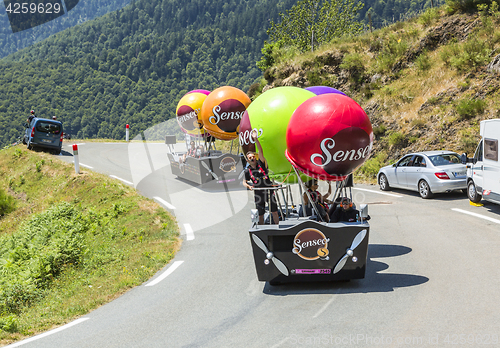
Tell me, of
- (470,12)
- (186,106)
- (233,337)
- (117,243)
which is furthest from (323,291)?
(470,12)

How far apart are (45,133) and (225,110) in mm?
13453

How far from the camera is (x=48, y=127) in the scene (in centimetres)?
2491

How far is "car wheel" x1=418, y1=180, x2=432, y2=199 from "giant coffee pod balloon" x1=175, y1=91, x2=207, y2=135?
930 cm

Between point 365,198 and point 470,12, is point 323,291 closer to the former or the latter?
point 365,198

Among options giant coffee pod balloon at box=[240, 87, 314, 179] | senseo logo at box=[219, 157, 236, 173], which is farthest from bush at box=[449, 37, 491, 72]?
giant coffee pod balloon at box=[240, 87, 314, 179]

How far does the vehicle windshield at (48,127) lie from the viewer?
2475cm

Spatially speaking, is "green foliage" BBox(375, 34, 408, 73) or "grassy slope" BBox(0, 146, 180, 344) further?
"green foliage" BBox(375, 34, 408, 73)

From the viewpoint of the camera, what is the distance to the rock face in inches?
736

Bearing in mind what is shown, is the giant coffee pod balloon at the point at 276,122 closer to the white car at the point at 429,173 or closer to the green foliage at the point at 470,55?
the white car at the point at 429,173

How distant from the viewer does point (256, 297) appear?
7051mm

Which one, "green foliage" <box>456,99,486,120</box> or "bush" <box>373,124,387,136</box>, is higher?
"green foliage" <box>456,99,486,120</box>

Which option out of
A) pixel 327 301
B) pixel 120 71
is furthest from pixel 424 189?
pixel 120 71

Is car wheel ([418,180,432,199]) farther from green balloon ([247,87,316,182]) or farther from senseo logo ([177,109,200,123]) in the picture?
senseo logo ([177,109,200,123])

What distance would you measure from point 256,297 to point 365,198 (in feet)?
29.3
